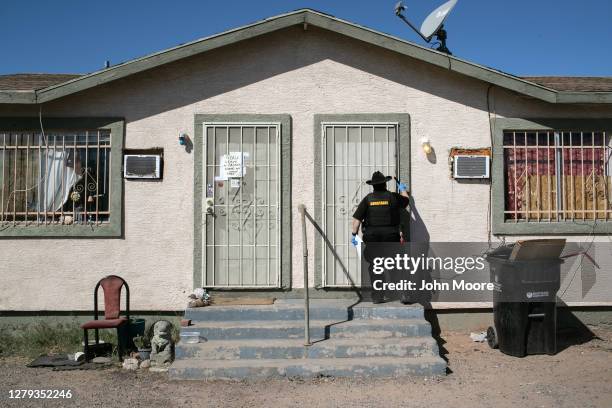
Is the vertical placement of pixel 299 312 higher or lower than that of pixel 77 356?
higher

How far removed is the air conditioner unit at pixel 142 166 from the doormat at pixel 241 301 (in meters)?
1.82

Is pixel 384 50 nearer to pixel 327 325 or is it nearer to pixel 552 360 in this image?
pixel 327 325

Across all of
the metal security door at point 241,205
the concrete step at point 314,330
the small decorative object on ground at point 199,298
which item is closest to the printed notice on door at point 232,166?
the metal security door at point 241,205

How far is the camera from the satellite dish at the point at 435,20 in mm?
8297

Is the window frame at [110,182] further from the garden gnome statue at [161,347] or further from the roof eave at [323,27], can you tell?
the garden gnome statue at [161,347]

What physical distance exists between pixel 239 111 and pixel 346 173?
64.8 inches

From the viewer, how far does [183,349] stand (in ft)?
19.6

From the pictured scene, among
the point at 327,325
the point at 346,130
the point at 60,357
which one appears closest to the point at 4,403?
the point at 60,357

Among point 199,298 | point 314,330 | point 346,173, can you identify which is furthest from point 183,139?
point 314,330

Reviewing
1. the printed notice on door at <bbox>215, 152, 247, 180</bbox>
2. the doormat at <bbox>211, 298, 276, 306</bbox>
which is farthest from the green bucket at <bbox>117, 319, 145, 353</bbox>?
the printed notice on door at <bbox>215, 152, 247, 180</bbox>

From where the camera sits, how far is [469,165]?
Result: 286 inches

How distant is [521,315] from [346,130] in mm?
3137

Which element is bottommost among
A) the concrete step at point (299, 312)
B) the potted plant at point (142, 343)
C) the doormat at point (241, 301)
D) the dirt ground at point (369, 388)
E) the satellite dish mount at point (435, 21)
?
the dirt ground at point (369, 388)

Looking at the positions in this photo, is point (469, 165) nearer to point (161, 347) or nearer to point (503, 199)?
point (503, 199)
